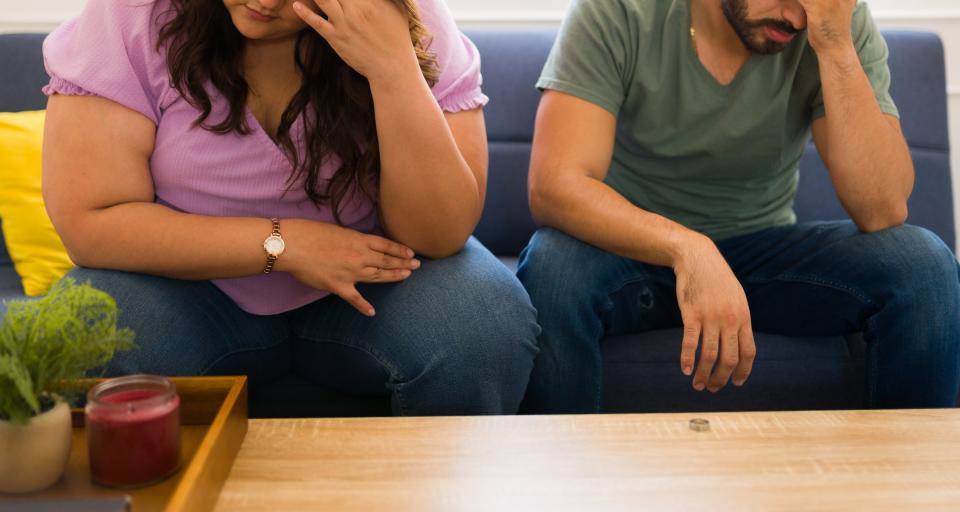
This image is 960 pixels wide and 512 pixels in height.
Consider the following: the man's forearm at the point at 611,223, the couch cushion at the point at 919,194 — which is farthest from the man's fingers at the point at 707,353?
the couch cushion at the point at 919,194

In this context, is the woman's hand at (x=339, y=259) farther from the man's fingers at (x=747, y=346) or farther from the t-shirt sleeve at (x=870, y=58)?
the t-shirt sleeve at (x=870, y=58)

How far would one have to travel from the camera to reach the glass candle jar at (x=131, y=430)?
0.82 meters

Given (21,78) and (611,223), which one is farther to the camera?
(21,78)

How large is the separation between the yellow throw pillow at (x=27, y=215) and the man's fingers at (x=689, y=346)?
1084 millimetres

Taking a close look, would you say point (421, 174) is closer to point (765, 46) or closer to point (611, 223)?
point (611, 223)

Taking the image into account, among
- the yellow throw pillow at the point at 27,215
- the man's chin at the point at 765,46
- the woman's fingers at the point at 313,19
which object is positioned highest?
the woman's fingers at the point at 313,19

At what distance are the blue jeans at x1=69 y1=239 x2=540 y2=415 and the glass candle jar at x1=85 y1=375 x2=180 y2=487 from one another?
317mm

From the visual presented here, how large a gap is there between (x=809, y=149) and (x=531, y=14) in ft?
2.58

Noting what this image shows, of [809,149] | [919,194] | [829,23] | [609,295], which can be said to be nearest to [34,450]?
[609,295]

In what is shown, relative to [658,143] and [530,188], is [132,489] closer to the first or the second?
[530,188]

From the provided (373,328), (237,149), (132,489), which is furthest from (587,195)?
(132,489)

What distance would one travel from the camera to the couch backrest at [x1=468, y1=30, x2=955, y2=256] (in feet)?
6.34

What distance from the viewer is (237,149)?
4.12 feet

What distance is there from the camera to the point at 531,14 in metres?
2.36
